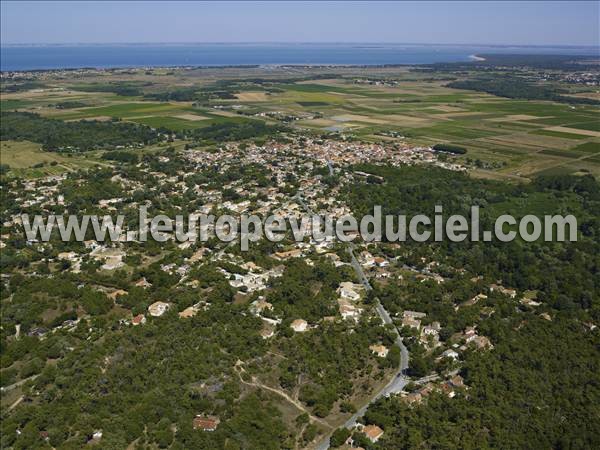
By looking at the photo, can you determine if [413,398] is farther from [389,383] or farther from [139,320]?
[139,320]

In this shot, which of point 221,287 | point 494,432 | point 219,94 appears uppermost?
point 219,94

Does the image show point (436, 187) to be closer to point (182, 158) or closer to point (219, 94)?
point (182, 158)

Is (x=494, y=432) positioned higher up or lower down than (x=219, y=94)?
lower down

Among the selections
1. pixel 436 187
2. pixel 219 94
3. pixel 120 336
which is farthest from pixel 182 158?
pixel 219 94

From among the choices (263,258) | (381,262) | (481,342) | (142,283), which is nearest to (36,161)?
(142,283)

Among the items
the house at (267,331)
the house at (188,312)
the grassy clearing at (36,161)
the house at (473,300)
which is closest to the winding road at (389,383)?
the house at (473,300)

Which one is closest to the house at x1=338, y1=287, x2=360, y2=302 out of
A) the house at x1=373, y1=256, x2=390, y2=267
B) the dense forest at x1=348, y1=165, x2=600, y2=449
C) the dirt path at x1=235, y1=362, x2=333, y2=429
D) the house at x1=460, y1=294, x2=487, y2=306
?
the dense forest at x1=348, y1=165, x2=600, y2=449

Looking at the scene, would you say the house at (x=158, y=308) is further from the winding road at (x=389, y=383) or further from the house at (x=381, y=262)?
the house at (x=381, y=262)
